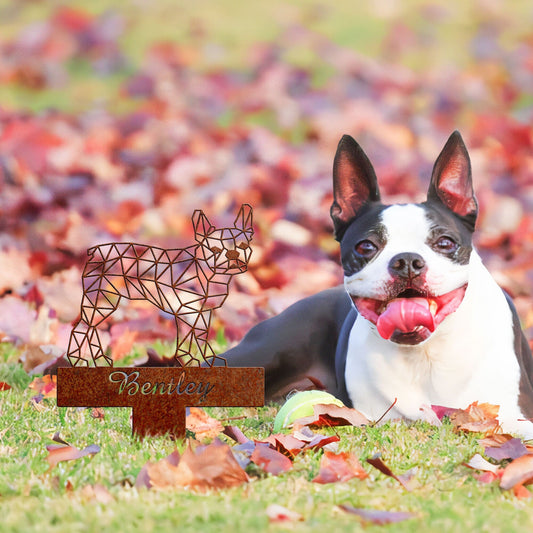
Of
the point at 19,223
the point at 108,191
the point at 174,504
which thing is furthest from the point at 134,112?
the point at 174,504

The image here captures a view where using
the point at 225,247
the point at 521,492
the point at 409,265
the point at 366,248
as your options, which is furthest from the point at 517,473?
the point at 225,247

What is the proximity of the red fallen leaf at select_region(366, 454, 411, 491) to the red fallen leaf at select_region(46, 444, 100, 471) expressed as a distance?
63 cm

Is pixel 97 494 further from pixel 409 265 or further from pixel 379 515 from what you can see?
pixel 409 265

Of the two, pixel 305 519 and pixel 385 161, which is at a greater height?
pixel 385 161

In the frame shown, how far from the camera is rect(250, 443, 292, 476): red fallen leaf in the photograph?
1904 millimetres

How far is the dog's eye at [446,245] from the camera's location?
7.70ft

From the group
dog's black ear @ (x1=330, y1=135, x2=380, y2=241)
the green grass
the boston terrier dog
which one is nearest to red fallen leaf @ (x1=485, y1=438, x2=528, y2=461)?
the green grass

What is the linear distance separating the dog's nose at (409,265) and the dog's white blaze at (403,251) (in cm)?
2

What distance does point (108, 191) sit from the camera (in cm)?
582

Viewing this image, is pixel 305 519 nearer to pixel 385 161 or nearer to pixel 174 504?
pixel 174 504

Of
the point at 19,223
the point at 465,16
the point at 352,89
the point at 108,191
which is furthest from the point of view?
the point at 465,16

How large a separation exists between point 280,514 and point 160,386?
1.98 feet

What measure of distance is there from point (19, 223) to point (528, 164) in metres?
3.55

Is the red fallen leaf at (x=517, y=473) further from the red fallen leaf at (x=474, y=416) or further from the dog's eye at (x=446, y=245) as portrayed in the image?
the dog's eye at (x=446, y=245)
